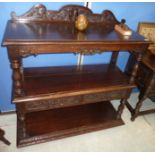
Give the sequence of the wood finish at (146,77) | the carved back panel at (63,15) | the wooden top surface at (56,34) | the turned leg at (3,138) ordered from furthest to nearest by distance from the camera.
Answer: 1. the wood finish at (146,77)
2. the turned leg at (3,138)
3. the carved back panel at (63,15)
4. the wooden top surface at (56,34)

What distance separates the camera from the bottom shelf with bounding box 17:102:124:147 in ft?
5.33

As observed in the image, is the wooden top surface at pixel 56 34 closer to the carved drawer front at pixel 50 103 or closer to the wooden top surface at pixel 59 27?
the wooden top surface at pixel 59 27

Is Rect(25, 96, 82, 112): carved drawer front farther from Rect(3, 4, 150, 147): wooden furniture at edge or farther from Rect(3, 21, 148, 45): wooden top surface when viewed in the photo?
Rect(3, 21, 148, 45): wooden top surface

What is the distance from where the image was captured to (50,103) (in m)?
1.44

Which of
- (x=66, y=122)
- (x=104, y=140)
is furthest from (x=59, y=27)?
(x=104, y=140)

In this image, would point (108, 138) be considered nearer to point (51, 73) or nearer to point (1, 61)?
point (51, 73)

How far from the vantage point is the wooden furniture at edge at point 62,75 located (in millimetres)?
1181

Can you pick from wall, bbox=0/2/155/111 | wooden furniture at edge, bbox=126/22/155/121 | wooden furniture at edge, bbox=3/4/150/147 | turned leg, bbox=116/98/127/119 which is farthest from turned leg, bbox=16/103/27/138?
wooden furniture at edge, bbox=126/22/155/121

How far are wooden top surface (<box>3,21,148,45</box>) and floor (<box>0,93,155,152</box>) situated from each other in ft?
3.25

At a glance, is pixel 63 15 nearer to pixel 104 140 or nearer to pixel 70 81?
pixel 70 81

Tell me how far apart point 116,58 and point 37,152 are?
3.93 feet

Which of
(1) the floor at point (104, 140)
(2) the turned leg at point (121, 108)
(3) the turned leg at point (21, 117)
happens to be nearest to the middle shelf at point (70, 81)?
(3) the turned leg at point (21, 117)

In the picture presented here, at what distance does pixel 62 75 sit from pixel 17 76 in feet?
1.60

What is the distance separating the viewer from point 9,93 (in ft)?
5.91
